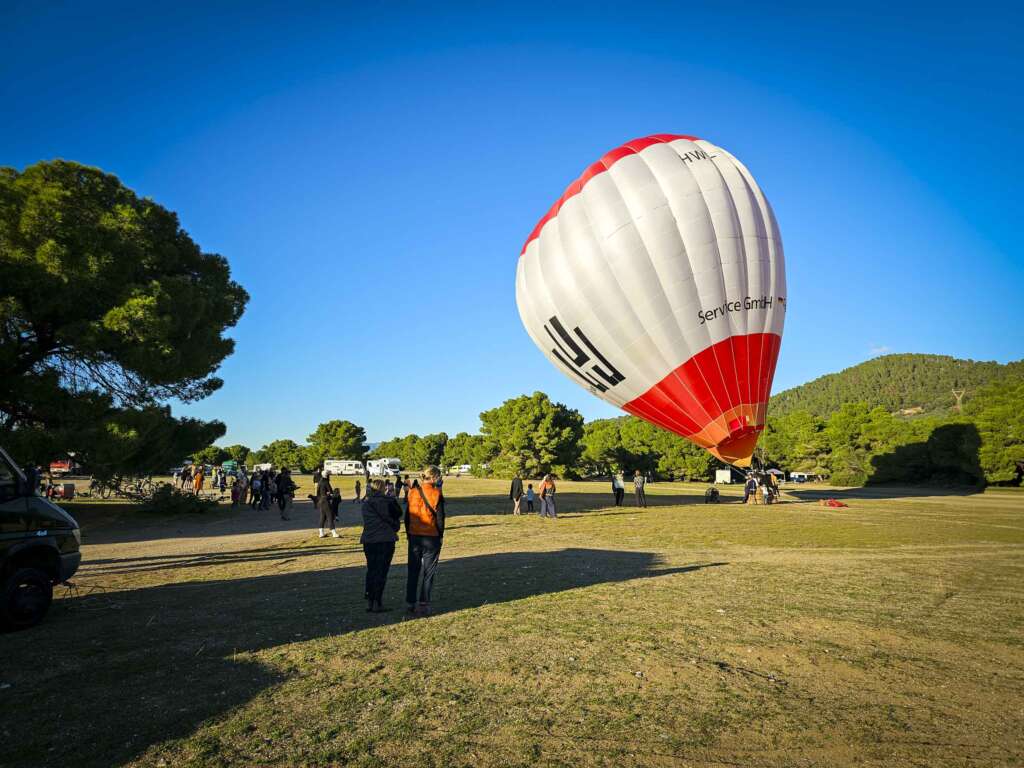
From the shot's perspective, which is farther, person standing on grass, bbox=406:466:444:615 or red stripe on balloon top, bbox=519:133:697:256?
red stripe on balloon top, bbox=519:133:697:256

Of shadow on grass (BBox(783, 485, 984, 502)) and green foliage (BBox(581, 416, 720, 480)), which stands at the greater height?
green foliage (BBox(581, 416, 720, 480))

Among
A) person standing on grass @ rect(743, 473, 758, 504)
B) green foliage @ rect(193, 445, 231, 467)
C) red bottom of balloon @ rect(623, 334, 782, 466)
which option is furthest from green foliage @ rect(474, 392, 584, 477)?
green foliage @ rect(193, 445, 231, 467)

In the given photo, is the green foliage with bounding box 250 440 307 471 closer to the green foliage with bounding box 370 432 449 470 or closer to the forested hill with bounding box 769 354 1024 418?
the green foliage with bounding box 370 432 449 470

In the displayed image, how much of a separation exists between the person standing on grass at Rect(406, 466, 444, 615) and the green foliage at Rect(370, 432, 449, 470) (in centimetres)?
11596

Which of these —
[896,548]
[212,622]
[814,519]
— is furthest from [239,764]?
[814,519]

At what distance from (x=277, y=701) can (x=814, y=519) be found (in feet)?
76.7

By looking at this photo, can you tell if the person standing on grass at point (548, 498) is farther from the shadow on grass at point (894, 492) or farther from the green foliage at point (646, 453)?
the green foliage at point (646, 453)

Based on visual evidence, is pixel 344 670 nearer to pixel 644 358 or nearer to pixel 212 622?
pixel 212 622

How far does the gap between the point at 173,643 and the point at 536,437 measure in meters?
62.7

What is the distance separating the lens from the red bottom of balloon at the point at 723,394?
19.1 meters

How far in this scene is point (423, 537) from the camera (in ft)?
25.3

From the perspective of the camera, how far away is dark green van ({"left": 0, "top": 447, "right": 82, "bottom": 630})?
6.86 metres

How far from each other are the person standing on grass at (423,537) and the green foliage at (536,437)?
2377 inches

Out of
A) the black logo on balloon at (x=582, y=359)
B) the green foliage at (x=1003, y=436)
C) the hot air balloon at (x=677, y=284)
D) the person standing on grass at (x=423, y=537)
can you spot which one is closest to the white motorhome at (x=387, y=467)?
the black logo on balloon at (x=582, y=359)
